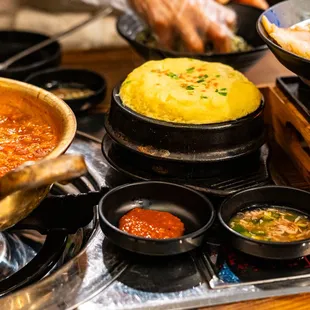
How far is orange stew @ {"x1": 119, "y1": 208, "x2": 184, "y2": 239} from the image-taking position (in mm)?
1708

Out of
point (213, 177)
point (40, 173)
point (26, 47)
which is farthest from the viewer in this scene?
point (26, 47)

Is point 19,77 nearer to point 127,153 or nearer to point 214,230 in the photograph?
point 127,153

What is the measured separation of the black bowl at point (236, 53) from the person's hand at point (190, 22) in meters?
0.11

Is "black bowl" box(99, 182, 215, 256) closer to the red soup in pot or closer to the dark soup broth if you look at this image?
the dark soup broth

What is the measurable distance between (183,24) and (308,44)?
80 centimetres

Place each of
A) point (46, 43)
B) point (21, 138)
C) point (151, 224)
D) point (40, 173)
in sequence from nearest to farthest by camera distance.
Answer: point (40, 173)
point (151, 224)
point (21, 138)
point (46, 43)

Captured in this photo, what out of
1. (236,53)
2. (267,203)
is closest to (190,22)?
(236,53)

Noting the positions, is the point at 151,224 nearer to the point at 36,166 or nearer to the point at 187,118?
the point at 187,118

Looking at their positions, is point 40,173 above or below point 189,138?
above

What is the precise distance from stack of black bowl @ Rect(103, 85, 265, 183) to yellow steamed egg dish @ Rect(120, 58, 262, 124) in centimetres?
3

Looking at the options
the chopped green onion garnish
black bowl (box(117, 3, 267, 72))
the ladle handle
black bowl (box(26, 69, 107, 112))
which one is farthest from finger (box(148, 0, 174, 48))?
the ladle handle

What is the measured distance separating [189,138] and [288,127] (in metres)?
0.50

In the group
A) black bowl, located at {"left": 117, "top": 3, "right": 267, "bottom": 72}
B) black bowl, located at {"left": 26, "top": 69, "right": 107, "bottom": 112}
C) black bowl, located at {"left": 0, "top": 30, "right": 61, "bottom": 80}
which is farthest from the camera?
black bowl, located at {"left": 0, "top": 30, "right": 61, "bottom": 80}

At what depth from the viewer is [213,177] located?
6.43 feet
